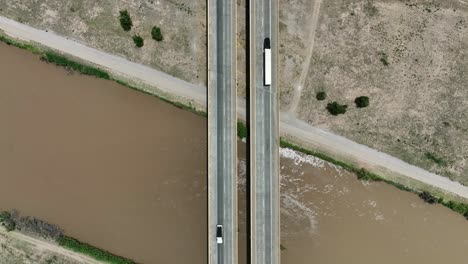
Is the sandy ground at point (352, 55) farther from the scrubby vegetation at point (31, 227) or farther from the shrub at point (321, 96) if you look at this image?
the scrubby vegetation at point (31, 227)

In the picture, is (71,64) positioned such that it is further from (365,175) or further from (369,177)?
(369,177)

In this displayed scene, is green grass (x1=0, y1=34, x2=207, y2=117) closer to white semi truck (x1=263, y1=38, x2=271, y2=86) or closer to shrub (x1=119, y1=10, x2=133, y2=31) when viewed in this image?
shrub (x1=119, y1=10, x2=133, y2=31)

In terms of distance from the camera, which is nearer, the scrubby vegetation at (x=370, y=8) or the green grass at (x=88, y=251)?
the green grass at (x=88, y=251)

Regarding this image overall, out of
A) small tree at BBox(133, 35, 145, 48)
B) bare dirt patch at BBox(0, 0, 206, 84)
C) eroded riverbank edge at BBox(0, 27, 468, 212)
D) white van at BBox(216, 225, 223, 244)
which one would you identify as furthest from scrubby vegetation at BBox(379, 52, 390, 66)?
small tree at BBox(133, 35, 145, 48)

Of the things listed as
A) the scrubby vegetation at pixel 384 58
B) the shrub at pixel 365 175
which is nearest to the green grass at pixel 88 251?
the shrub at pixel 365 175

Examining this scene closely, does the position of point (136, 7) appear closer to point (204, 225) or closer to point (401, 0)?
point (204, 225)

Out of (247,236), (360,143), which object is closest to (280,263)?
(247,236)

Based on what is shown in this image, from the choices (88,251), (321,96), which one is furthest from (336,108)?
(88,251)
